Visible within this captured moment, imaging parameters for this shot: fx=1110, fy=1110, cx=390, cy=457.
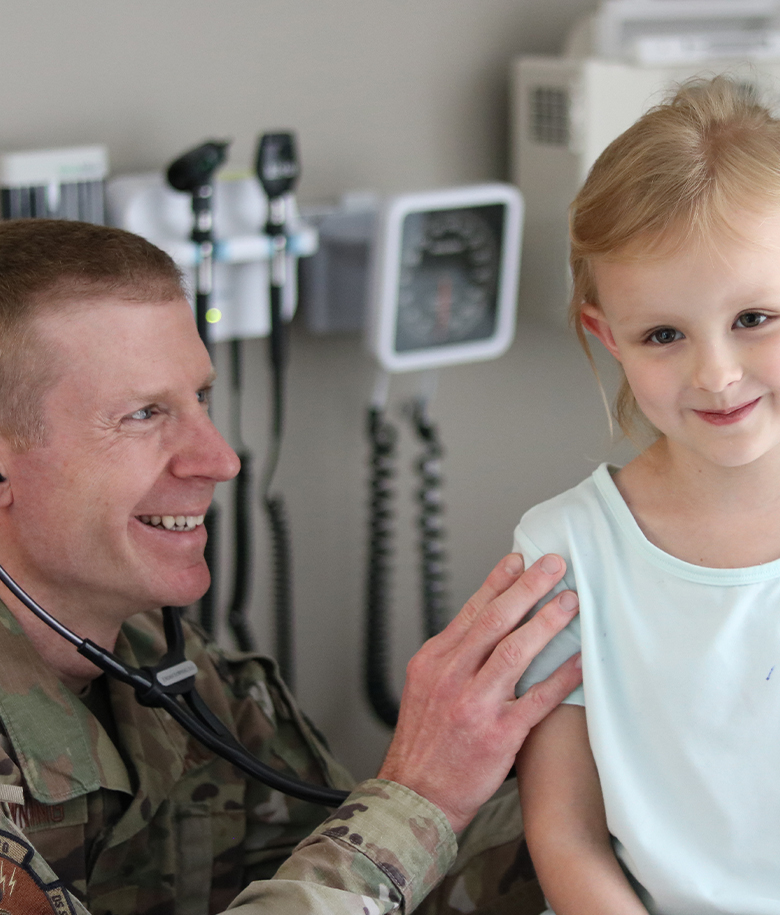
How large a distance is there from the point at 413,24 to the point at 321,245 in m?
0.49

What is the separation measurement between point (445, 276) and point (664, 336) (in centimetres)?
109

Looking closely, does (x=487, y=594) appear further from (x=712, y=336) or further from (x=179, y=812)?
(x=179, y=812)

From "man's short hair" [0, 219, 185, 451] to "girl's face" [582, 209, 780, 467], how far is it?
1.97ft

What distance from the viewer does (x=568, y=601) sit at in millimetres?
1108

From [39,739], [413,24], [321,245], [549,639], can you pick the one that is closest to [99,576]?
[39,739]

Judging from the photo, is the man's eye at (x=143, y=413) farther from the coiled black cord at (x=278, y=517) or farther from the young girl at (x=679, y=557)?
the coiled black cord at (x=278, y=517)

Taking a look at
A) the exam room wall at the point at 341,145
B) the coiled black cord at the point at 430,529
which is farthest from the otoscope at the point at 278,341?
the coiled black cord at the point at 430,529

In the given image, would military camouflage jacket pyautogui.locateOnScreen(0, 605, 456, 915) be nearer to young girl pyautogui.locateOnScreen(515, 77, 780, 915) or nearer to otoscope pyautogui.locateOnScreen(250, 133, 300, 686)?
young girl pyautogui.locateOnScreen(515, 77, 780, 915)

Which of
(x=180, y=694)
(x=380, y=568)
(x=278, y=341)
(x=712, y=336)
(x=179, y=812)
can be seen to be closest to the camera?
(x=712, y=336)

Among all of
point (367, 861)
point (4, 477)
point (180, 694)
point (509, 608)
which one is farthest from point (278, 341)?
point (367, 861)

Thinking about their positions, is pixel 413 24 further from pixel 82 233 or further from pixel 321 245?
pixel 82 233

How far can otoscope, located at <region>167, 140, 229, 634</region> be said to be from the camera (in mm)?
1752

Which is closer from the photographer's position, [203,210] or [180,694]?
[180,694]

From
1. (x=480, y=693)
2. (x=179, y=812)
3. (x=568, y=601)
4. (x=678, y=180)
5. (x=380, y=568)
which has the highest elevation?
(x=678, y=180)
